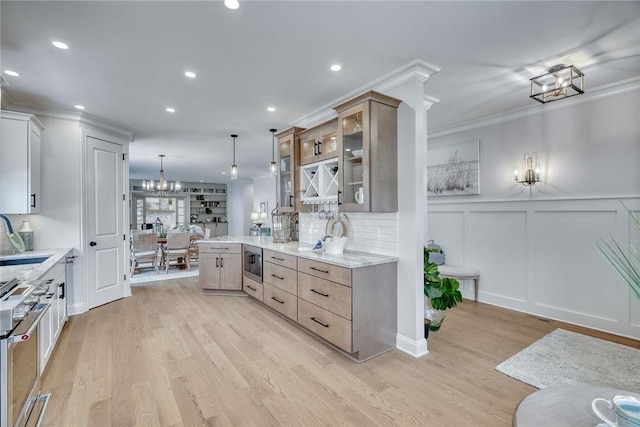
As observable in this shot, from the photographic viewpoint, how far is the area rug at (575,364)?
2.40 m

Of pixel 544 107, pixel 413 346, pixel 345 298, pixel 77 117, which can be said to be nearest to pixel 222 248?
pixel 77 117

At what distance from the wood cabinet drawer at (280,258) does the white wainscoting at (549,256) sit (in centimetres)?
281

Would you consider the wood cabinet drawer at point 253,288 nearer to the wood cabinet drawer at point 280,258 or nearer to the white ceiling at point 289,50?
the wood cabinet drawer at point 280,258

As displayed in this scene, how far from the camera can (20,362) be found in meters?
1.59

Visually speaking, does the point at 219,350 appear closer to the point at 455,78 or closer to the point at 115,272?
the point at 115,272

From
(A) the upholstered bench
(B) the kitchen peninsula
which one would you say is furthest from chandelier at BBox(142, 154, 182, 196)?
(A) the upholstered bench

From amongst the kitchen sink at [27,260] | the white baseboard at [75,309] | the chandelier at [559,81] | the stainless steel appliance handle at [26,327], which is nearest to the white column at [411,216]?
the chandelier at [559,81]

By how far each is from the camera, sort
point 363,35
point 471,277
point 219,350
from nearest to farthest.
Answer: point 363,35 → point 219,350 → point 471,277

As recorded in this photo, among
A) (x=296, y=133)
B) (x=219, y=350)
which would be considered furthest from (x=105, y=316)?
(x=296, y=133)

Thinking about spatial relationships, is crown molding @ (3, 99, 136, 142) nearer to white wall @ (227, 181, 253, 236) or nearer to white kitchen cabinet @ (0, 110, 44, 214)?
white kitchen cabinet @ (0, 110, 44, 214)

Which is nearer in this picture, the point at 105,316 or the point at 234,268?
the point at 105,316

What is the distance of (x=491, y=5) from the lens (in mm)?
2010

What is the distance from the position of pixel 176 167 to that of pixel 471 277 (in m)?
8.16

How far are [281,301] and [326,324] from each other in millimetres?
920
